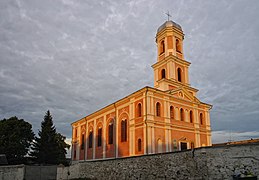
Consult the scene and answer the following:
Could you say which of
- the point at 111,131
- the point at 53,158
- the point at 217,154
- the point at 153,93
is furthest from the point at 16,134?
the point at 217,154

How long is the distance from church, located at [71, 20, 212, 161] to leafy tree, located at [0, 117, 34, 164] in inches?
384

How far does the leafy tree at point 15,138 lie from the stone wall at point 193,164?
24.0 meters

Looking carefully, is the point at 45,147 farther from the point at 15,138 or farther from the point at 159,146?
the point at 159,146

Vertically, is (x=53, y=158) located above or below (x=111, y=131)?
below

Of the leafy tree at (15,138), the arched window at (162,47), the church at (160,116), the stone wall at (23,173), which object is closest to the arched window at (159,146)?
the church at (160,116)

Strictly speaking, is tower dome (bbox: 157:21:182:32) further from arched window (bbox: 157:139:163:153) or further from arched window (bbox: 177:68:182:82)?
arched window (bbox: 157:139:163:153)

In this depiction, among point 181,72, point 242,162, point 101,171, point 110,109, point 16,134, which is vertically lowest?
point 101,171

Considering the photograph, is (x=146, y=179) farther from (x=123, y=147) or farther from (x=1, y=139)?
(x=1, y=139)

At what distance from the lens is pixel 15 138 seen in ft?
117

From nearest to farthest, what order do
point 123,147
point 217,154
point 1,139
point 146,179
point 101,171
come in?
1. point 217,154
2. point 146,179
3. point 101,171
4. point 123,147
5. point 1,139

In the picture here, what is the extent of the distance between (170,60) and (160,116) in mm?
8228

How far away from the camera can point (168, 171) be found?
1241 centimetres

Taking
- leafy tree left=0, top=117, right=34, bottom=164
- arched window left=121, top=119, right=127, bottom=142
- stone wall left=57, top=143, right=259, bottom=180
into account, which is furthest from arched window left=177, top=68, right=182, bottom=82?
leafy tree left=0, top=117, right=34, bottom=164

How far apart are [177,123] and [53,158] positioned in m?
17.7
